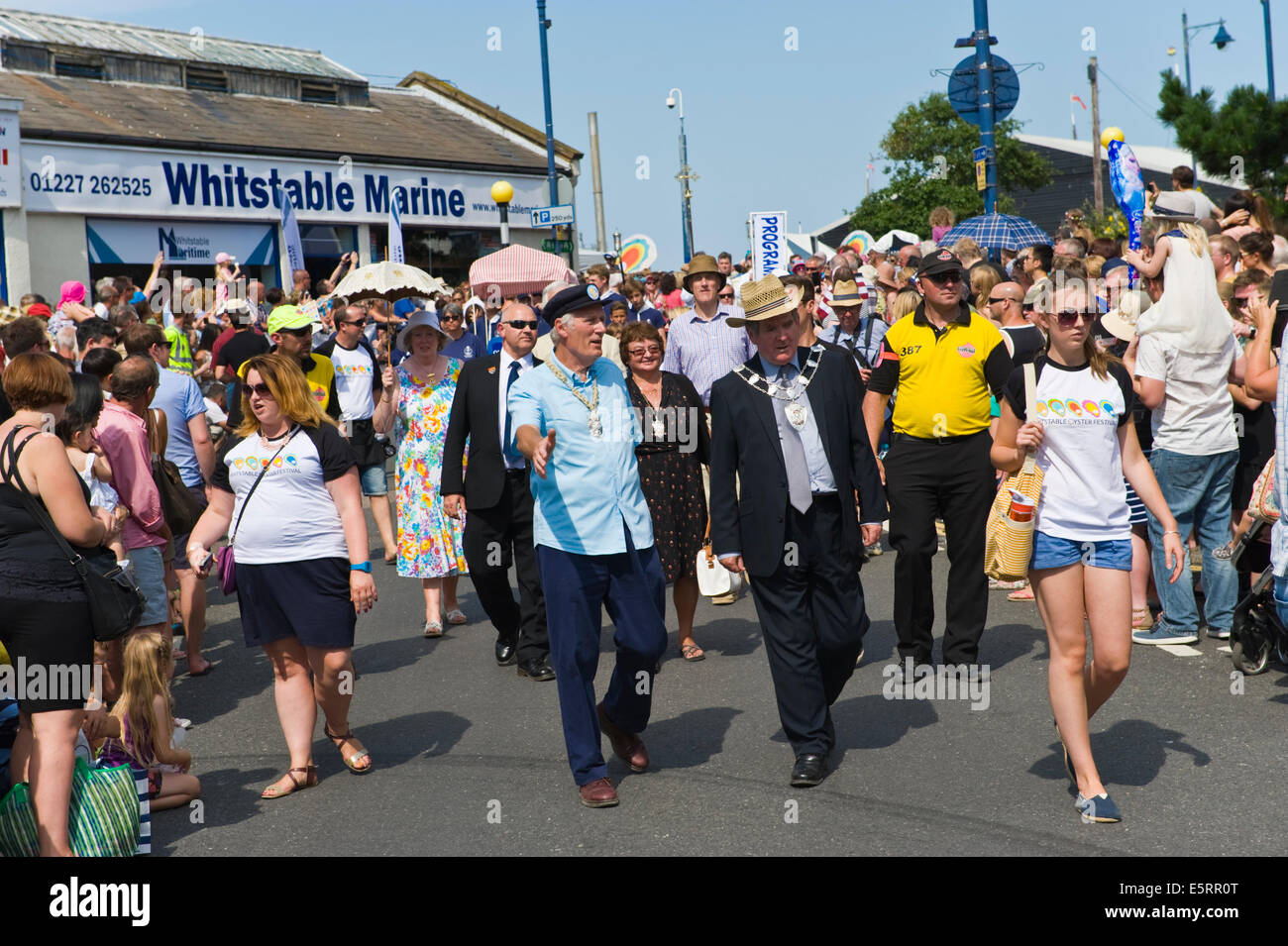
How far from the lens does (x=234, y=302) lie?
44.1 ft

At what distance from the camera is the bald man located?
28.0 ft

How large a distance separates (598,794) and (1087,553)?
211 cm

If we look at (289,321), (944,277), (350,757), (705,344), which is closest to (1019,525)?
(944,277)

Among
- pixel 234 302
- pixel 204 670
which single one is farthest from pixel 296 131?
pixel 204 670

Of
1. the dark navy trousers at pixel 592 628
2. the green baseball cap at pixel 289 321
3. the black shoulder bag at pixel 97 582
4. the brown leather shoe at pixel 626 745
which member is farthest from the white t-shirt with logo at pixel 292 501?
the green baseball cap at pixel 289 321

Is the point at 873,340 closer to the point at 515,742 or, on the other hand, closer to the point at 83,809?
the point at 515,742

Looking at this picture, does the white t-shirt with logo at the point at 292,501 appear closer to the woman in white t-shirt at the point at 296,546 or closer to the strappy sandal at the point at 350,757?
the woman in white t-shirt at the point at 296,546

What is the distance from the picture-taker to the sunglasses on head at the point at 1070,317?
17.2ft

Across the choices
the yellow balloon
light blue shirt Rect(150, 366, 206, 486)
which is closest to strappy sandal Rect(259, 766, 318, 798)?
light blue shirt Rect(150, 366, 206, 486)

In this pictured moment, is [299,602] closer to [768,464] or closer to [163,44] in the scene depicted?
[768,464]

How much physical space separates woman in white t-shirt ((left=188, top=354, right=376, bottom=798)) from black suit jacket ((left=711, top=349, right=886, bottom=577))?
62.2 inches

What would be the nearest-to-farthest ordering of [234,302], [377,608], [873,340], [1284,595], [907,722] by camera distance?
1. [1284,595]
2. [907,722]
3. [377,608]
4. [873,340]
5. [234,302]

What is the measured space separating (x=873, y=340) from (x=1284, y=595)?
25.1 ft

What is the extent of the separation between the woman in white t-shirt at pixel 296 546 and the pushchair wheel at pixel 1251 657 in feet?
14.0
